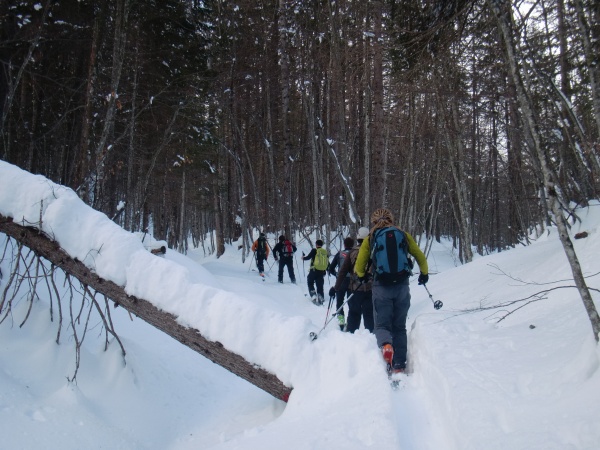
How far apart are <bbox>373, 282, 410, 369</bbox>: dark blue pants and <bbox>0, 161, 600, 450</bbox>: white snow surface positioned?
0.21 m

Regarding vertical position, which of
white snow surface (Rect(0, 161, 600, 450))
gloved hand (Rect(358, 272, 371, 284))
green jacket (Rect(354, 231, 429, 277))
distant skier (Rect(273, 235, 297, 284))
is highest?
distant skier (Rect(273, 235, 297, 284))

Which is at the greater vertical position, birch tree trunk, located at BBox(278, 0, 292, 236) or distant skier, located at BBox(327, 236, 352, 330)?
birch tree trunk, located at BBox(278, 0, 292, 236)

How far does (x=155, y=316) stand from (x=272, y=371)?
1.17 m

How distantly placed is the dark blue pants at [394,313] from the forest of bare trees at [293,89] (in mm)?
1767

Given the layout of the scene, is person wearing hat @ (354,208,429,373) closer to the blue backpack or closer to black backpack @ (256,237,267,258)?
the blue backpack

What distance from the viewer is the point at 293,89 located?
19.7m

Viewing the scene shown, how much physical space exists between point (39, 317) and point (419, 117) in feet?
45.2

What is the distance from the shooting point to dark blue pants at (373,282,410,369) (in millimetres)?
4223

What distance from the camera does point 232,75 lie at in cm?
1641

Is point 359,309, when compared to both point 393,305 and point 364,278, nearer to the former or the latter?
point 364,278

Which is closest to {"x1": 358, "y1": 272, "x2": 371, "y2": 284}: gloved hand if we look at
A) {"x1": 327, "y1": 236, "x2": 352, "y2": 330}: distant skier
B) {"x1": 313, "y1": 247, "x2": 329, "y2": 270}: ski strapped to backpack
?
{"x1": 327, "y1": 236, "x2": 352, "y2": 330}: distant skier

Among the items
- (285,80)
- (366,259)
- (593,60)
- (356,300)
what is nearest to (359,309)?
(356,300)

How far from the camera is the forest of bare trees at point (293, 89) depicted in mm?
4188

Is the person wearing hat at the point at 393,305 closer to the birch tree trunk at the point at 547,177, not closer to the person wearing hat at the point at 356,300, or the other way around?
the person wearing hat at the point at 356,300
